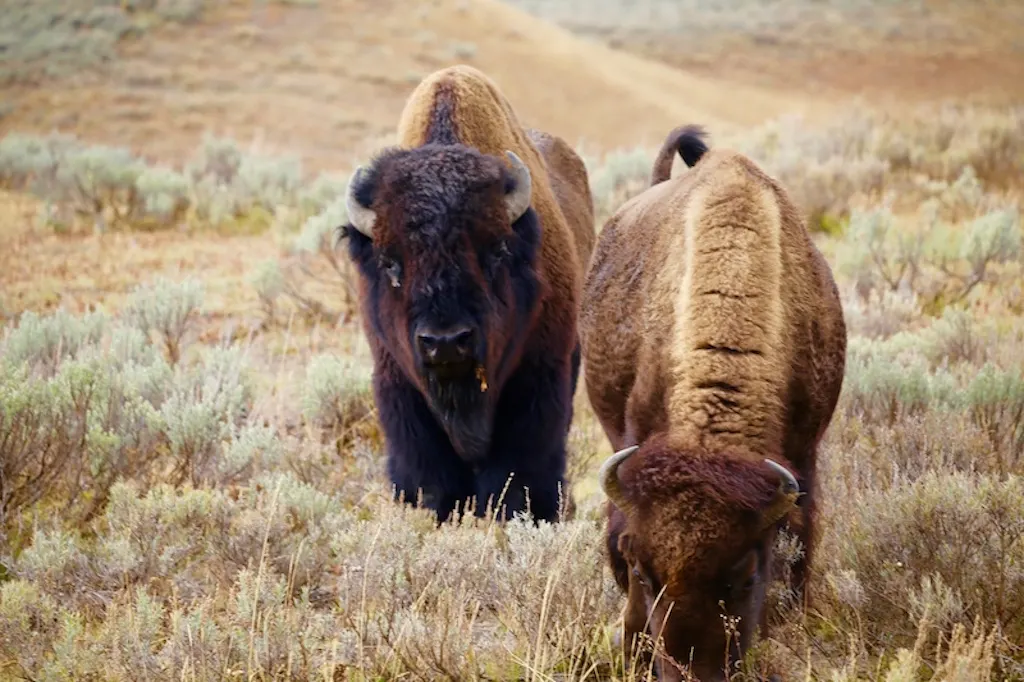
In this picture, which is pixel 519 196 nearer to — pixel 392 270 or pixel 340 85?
pixel 392 270

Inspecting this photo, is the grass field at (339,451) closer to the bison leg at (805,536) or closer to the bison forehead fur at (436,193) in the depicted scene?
the bison leg at (805,536)

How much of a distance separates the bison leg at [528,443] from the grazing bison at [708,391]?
706mm

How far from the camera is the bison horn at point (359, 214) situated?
4.89 m

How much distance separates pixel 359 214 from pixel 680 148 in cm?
177

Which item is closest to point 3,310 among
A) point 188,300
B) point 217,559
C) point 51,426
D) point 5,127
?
point 188,300

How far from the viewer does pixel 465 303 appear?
4.64 meters

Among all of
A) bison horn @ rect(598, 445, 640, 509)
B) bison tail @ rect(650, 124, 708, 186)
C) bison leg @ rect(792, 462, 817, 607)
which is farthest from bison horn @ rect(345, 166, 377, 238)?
bison leg @ rect(792, 462, 817, 607)

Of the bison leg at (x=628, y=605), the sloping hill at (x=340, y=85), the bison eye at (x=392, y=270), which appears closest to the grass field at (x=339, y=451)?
the bison leg at (x=628, y=605)

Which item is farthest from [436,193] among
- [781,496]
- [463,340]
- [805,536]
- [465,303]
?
[781,496]

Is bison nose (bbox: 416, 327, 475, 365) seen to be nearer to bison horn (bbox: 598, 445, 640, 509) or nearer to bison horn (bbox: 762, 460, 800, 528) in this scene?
bison horn (bbox: 598, 445, 640, 509)

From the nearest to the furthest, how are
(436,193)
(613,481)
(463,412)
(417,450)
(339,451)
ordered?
(613,481), (436,193), (463,412), (417,450), (339,451)

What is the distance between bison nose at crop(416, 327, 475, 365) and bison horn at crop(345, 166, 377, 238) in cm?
67

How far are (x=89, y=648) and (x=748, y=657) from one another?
2294 mm

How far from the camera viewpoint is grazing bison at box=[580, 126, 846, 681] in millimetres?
3041
